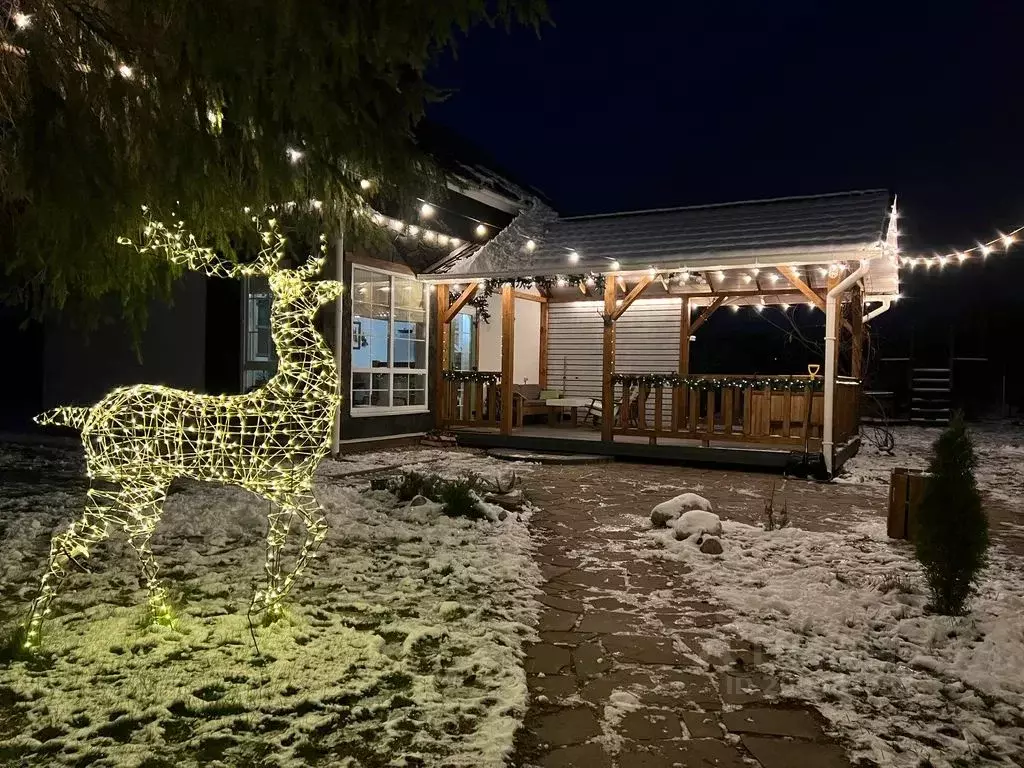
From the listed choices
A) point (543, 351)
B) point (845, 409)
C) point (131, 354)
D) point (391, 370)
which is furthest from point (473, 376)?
point (845, 409)

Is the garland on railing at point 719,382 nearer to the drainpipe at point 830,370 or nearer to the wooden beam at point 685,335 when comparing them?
the drainpipe at point 830,370

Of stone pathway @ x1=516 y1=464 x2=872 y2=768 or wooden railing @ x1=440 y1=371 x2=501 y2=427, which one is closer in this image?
stone pathway @ x1=516 y1=464 x2=872 y2=768

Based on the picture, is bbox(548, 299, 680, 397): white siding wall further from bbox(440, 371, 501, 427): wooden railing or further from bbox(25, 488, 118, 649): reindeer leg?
bbox(25, 488, 118, 649): reindeer leg


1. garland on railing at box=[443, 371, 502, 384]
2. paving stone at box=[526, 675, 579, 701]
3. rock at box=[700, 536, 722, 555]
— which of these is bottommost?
paving stone at box=[526, 675, 579, 701]

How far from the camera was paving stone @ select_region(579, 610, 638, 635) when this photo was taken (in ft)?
12.9

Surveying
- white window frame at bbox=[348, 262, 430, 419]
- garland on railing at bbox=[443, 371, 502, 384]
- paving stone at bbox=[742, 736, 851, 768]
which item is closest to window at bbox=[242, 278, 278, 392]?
white window frame at bbox=[348, 262, 430, 419]

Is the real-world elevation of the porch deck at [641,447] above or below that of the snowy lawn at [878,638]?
above

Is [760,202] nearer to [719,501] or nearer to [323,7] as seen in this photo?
[719,501]

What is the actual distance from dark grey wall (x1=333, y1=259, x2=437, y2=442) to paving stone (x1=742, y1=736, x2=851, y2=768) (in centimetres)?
754

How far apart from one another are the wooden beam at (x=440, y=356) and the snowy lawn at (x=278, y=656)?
6.46 m

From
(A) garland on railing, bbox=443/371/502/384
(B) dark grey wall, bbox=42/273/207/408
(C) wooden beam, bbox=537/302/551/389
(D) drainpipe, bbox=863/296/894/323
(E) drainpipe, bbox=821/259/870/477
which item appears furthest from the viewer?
(C) wooden beam, bbox=537/302/551/389

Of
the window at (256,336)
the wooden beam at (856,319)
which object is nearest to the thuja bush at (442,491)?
the window at (256,336)

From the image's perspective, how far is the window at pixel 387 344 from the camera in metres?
10.9

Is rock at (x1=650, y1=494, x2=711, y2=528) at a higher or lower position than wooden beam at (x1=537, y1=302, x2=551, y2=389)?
lower
